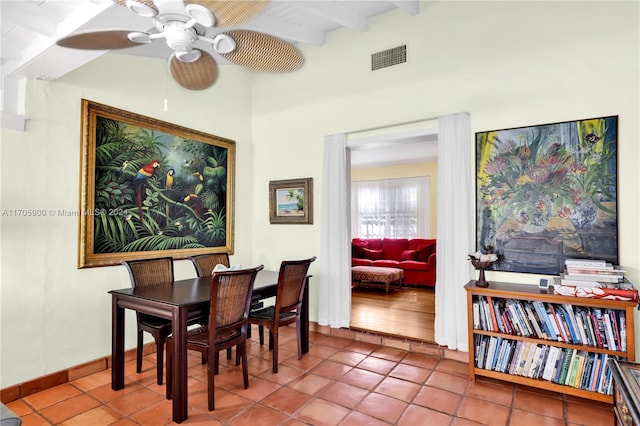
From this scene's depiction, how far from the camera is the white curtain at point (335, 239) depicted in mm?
3889

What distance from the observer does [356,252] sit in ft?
25.4

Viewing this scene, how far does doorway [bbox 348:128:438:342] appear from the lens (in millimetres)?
3693

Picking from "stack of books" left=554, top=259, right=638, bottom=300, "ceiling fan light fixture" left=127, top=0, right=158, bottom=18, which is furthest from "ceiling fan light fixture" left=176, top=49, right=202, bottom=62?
"stack of books" left=554, top=259, right=638, bottom=300

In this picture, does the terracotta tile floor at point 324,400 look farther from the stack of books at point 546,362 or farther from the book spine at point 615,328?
the book spine at point 615,328

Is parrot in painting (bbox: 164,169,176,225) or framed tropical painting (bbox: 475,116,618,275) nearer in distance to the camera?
framed tropical painting (bbox: 475,116,618,275)

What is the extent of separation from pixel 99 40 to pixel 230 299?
1.73 metres

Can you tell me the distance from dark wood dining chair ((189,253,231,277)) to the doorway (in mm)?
1633

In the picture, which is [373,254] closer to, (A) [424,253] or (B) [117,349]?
(A) [424,253]

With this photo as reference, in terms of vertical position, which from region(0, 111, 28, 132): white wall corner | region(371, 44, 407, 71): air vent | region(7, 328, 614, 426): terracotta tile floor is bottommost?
region(7, 328, 614, 426): terracotta tile floor

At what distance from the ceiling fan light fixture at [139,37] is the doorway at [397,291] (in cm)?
245

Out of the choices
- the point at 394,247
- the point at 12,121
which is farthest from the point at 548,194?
the point at 394,247

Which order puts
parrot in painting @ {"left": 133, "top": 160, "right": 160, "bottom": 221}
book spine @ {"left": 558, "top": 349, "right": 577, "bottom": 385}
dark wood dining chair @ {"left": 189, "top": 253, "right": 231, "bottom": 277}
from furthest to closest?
dark wood dining chair @ {"left": 189, "top": 253, "right": 231, "bottom": 277} < parrot in painting @ {"left": 133, "top": 160, "right": 160, "bottom": 221} < book spine @ {"left": 558, "top": 349, "right": 577, "bottom": 385}

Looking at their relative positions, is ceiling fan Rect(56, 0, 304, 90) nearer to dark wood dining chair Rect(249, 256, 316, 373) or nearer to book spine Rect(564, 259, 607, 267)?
dark wood dining chair Rect(249, 256, 316, 373)

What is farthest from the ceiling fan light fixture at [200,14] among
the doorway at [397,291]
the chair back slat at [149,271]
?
the doorway at [397,291]
